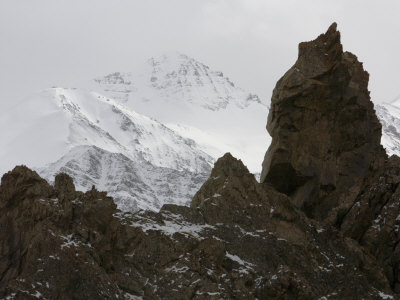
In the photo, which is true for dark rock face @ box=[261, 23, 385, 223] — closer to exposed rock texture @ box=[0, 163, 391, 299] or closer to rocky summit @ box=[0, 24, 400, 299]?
rocky summit @ box=[0, 24, 400, 299]

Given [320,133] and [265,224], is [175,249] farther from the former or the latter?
[320,133]

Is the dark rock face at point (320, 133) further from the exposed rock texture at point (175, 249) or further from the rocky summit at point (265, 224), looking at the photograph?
the exposed rock texture at point (175, 249)

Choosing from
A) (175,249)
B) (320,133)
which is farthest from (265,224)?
(320,133)

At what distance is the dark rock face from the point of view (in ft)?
230

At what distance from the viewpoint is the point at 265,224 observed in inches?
2527

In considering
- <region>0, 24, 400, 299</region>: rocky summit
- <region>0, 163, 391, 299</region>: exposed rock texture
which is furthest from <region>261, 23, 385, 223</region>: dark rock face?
<region>0, 163, 391, 299</region>: exposed rock texture

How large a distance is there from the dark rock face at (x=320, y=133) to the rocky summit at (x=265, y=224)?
0.07 metres

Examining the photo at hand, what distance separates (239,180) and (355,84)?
40.1ft

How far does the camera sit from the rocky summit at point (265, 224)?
5722 centimetres

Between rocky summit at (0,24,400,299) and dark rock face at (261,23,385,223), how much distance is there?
0.07 meters

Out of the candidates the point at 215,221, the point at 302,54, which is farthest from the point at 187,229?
the point at 302,54

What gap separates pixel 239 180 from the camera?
218 feet

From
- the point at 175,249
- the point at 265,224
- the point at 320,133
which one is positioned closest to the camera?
the point at 175,249

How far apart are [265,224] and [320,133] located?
9.85 m
